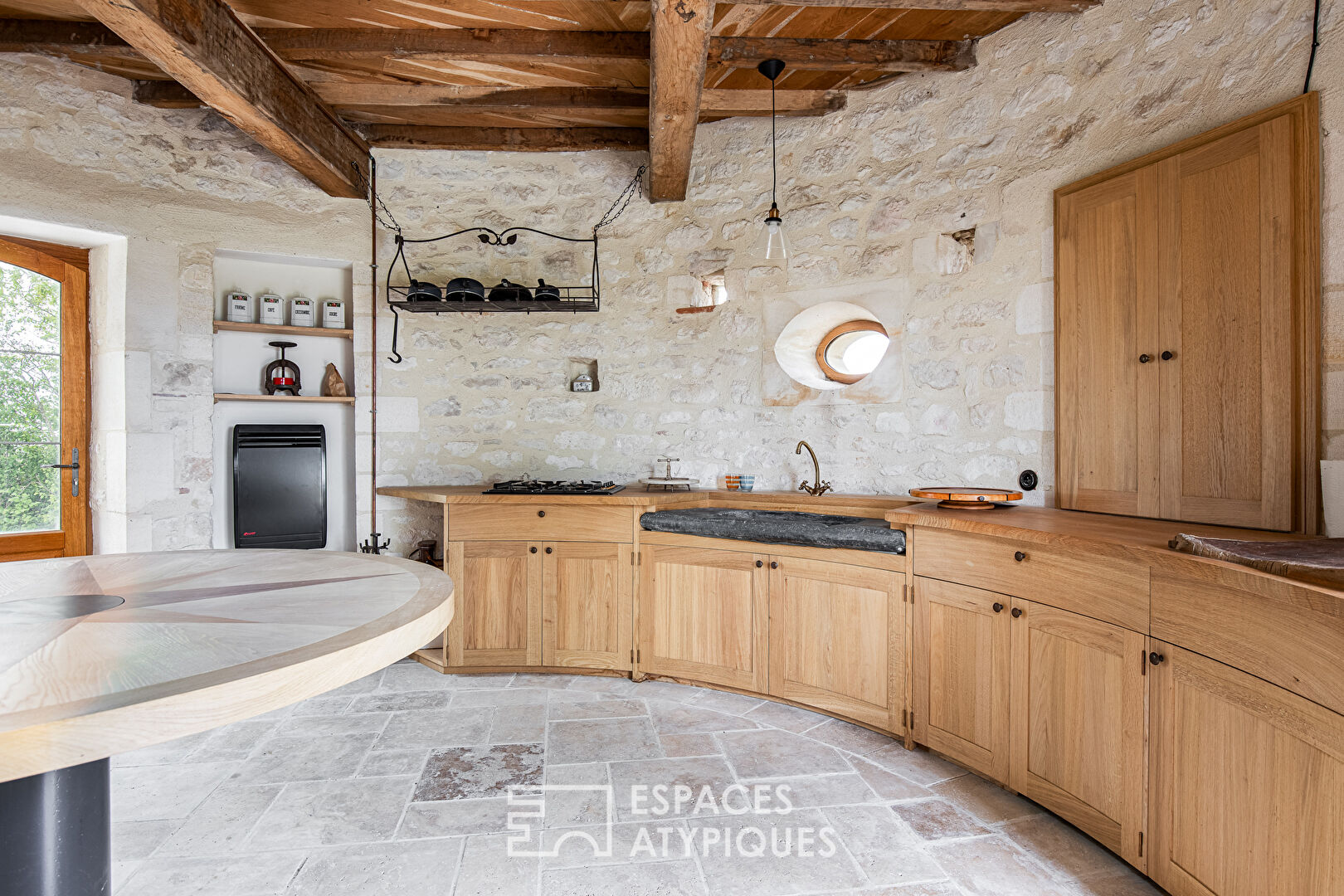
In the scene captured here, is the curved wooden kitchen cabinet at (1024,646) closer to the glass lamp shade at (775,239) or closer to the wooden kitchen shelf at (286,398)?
the wooden kitchen shelf at (286,398)

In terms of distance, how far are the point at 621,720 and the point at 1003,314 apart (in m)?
2.45

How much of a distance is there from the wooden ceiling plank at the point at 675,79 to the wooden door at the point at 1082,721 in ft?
7.46

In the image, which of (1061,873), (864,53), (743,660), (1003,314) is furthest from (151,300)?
(1061,873)

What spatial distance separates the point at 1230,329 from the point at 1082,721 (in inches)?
54.5

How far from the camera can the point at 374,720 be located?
284 cm

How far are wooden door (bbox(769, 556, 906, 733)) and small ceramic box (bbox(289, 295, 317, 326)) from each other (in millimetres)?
2981

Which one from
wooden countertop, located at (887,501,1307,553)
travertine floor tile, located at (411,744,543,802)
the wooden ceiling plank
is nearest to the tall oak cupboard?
wooden countertop, located at (887,501,1307,553)

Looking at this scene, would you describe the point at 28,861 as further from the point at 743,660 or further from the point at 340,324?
the point at 340,324

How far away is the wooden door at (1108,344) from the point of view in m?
2.44

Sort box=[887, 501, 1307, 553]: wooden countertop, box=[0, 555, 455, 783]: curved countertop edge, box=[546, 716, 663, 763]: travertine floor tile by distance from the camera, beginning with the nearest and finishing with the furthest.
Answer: box=[0, 555, 455, 783]: curved countertop edge, box=[887, 501, 1307, 553]: wooden countertop, box=[546, 716, 663, 763]: travertine floor tile

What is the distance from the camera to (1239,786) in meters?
1.50

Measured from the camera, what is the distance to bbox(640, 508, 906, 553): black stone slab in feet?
8.75

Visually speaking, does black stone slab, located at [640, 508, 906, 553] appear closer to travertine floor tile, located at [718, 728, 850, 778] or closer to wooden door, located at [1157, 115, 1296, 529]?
travertine floor tile, located at [718, 728, 850, 778]

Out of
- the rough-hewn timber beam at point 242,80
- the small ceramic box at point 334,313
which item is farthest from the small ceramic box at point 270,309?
the rough-hewn timber beam at point 242,80
